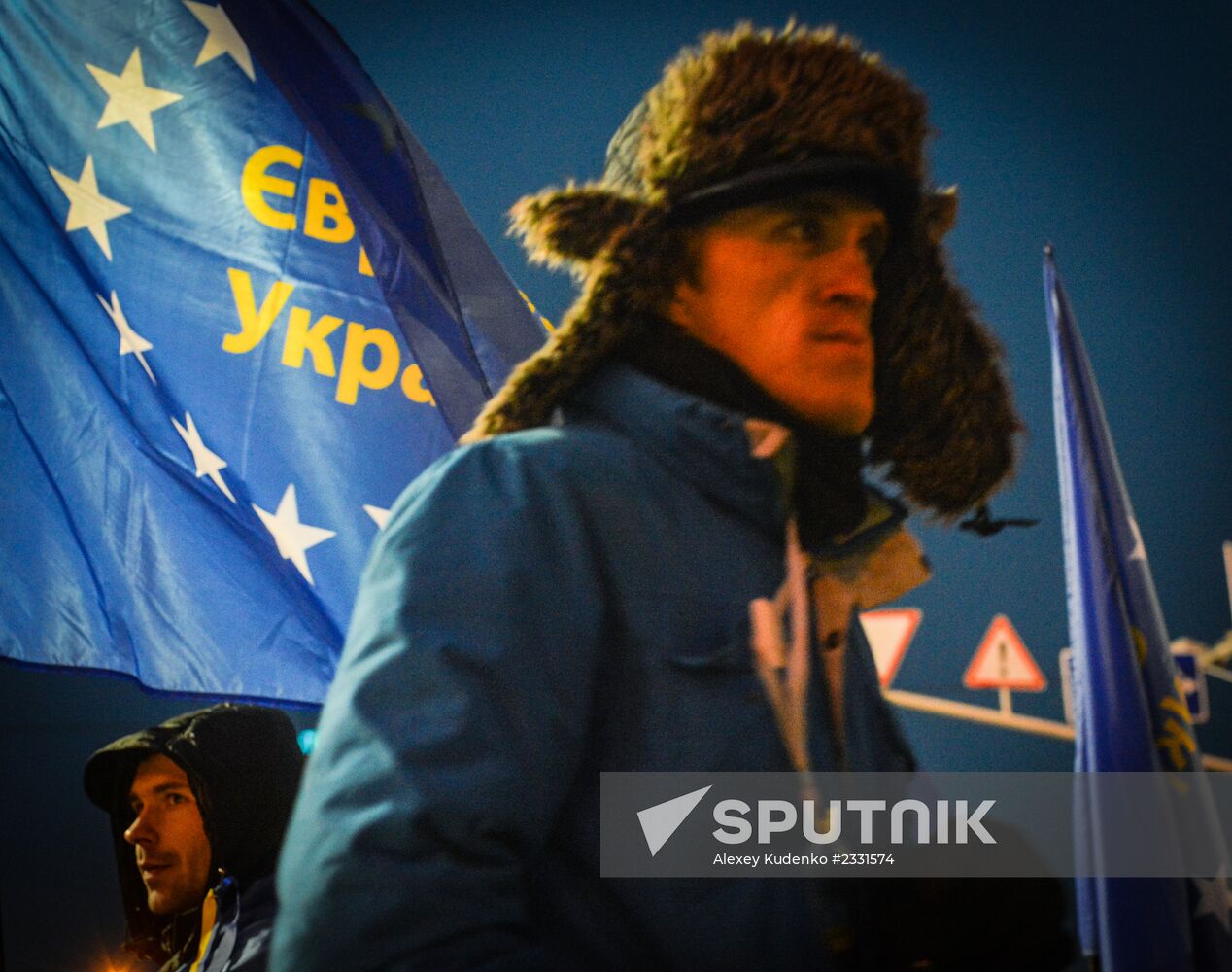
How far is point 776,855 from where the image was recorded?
1209 millimetres

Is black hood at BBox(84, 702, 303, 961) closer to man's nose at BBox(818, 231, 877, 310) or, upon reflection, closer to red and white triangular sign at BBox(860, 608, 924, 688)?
red and white triangular sign at BBox(860, 608, 924, 688)

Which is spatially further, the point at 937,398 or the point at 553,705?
the point at 937,398

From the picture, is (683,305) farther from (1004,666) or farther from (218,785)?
(218,785)

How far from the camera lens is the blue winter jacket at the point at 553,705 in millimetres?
957

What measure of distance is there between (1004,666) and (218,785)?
1.26 metres

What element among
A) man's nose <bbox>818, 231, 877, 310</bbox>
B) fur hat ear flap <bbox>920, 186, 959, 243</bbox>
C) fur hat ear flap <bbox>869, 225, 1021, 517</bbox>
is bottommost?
fur hat ear flap <bbox>869, 225, 1021, 517</bbox>

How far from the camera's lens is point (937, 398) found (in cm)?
146

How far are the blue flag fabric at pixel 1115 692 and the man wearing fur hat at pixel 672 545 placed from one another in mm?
223

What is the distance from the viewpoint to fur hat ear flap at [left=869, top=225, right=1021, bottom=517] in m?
1.43

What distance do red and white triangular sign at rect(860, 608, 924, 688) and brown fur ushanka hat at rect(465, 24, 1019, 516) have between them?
15cm

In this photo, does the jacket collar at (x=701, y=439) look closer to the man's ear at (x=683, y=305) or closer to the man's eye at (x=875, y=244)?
the man's ear at (x=683, y=305)

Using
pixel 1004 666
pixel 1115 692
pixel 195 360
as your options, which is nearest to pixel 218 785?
pixel 195 360

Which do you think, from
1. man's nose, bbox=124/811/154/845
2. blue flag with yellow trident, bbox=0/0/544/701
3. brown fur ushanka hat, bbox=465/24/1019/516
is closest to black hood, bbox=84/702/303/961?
man's nose, bbox=124/811/154/845

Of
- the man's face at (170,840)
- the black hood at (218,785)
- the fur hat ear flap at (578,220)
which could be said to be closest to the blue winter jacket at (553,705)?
the fur hat ear flap at (578,220)
